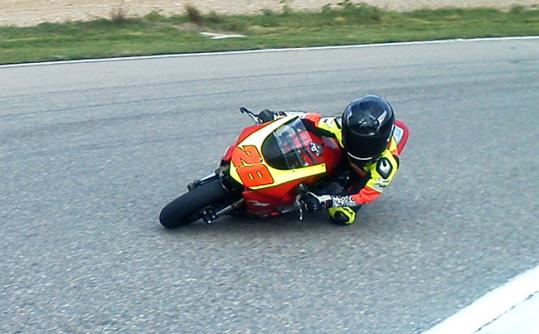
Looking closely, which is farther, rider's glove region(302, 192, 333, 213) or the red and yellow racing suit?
the red and yellow racing suit

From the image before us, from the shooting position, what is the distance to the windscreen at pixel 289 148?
6496 mm

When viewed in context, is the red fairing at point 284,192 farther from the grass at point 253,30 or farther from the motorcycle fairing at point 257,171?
the grass at point 253,30

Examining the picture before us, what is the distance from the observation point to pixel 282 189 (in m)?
6.47

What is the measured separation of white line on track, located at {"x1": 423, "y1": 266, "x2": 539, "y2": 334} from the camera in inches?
186

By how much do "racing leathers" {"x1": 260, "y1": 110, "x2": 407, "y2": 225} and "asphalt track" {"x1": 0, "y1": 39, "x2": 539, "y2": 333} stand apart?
0.62 feet

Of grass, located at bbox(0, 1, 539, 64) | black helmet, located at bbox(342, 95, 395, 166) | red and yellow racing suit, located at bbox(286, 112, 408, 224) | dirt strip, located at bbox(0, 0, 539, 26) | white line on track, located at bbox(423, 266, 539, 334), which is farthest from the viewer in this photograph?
dirt strip, located at bbox(0, 0, 539, 26)

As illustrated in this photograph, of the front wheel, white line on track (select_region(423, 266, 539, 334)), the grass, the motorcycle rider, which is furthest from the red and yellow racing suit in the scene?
the grass

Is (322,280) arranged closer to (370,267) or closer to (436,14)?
(370,267)

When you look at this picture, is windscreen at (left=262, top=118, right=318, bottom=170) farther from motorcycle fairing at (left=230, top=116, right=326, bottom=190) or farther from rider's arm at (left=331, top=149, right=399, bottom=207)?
rider's arm at (left=331, top=149, right=399, bottom=207)

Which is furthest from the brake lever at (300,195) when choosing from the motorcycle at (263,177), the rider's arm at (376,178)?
the rider's arm at (376,178)

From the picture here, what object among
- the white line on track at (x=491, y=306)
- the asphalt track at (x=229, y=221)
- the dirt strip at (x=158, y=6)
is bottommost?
the dirt strip at (x=158, y=6)

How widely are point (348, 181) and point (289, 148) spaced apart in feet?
1.90

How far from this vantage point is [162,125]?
33.1 ft

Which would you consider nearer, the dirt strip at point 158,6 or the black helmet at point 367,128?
the black helmet at point 367,128
